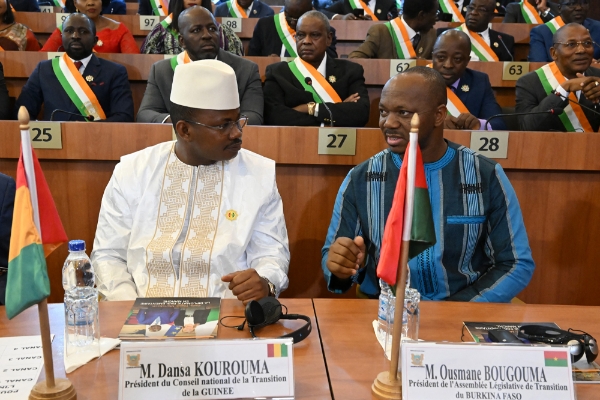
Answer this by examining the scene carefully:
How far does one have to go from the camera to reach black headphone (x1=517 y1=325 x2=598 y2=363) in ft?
4.48

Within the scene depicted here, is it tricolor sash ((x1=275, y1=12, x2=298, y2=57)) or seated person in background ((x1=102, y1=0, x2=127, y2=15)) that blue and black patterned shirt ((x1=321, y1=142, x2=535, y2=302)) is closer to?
tricolor sash ((x1=275, y1=12, x2=298, y2=57))

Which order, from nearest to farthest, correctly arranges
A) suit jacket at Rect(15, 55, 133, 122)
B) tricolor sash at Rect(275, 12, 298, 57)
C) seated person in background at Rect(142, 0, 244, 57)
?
suit jacket at Rect(15, 55, 133, 122) < seated person in background at Rect(142, 0, 244, 57) < tricolor sash at Rect(275, 12, 298, 57)

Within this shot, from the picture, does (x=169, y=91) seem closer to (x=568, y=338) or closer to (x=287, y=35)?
(x=287, y=35)

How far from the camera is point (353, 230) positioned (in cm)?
217

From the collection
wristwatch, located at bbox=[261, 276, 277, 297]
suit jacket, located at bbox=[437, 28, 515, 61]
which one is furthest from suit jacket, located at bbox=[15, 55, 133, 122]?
suit jacket, located at bbox=[437, 28, 515, 61]

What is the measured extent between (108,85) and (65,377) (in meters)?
2.95

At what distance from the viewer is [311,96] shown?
12.3 feet

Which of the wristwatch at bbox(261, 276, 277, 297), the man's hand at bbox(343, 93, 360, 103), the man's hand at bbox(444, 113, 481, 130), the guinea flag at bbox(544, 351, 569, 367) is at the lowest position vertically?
the wristwatch at bbox(261, 276, 277, 297)

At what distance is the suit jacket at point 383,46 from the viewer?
474 cm

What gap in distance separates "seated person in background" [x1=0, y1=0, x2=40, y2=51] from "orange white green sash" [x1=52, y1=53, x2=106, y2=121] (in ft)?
4.03

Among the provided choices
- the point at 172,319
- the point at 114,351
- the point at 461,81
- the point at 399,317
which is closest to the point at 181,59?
the point at 461,81

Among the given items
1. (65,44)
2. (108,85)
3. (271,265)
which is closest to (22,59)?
(65,44)

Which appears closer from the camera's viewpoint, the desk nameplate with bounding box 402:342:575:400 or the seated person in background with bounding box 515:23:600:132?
the desk nameplate with bounding box 402:342:575:400

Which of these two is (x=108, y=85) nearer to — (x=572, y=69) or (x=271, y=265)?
(x=271, y=265)
